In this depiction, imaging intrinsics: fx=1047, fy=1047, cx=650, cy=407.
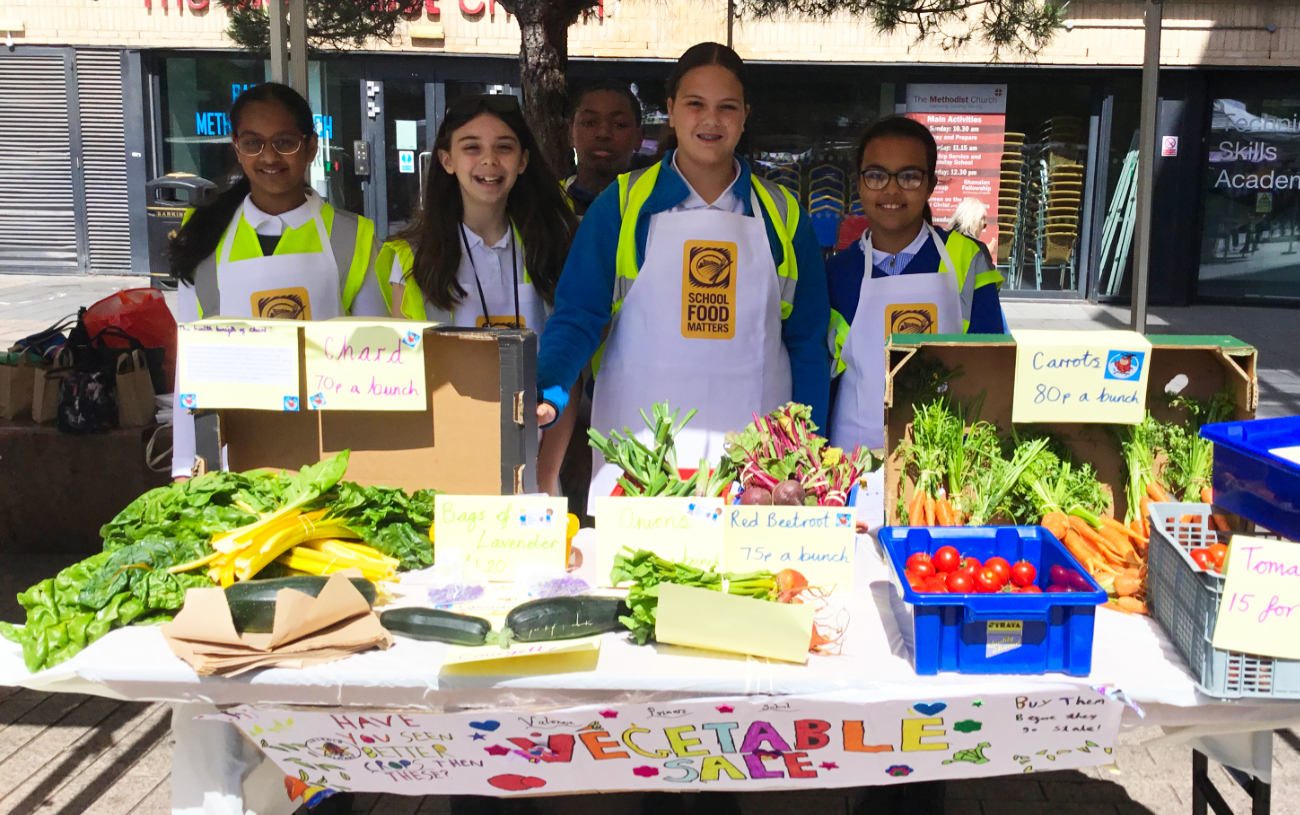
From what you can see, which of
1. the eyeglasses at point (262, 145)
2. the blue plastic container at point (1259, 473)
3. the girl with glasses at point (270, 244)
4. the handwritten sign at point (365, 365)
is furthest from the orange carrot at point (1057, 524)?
the eyeglasses at point (262, 145)

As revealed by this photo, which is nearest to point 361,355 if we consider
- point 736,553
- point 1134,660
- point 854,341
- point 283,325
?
point 283,325

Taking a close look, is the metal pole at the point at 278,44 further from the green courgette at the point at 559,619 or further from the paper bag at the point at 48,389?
the green courgette at the point at 559,619

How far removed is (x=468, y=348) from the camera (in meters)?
2.50

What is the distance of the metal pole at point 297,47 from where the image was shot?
14.4 ft

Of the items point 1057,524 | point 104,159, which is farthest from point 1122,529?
point 104,159

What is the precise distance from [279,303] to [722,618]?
1.80 meters

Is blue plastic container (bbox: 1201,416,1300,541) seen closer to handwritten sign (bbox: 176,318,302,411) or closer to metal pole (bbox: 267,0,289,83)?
handwritten sign (bbox: 176,318,302,411)

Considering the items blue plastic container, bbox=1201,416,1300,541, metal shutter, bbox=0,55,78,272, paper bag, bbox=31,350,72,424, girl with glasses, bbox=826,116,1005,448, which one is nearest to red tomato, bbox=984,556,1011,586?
blue plastic container, bbox=1201,416,1300,541

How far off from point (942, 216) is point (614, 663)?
10.7 m

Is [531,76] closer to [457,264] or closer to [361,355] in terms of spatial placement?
[457,264]

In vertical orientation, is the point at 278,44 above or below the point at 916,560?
above

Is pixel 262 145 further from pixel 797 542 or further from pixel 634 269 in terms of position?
pixel 797 542

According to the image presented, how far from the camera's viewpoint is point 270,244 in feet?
10.3

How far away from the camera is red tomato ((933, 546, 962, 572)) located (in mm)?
2068
